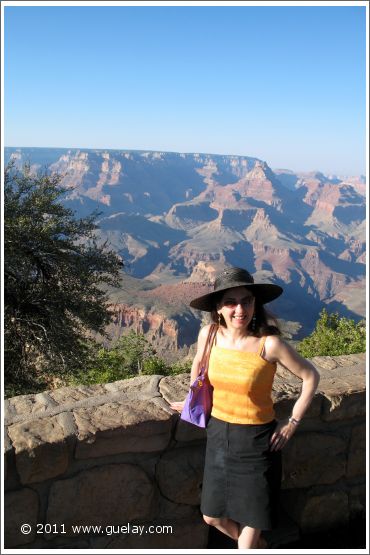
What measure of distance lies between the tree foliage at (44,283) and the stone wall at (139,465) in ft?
23.5

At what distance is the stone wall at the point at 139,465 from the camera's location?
224 centimetres

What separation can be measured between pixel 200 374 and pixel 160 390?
1.66 ft

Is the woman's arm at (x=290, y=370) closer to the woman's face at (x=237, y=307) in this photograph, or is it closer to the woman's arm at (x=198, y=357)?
the woman's face at (x=237, y=307)

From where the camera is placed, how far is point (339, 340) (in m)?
6.18

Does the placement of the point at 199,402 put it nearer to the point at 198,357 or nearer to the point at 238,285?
the point at 198,357

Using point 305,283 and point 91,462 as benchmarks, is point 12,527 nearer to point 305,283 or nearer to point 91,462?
point 91,462

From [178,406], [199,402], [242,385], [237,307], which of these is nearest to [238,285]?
[237,307]

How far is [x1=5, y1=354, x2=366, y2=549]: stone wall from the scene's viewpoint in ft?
7.36

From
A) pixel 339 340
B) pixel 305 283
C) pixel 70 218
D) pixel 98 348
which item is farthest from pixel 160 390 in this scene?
pixel 305 283

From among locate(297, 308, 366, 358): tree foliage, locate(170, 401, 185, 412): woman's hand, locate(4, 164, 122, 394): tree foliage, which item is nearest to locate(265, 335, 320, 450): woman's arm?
locate(170, 401, 185, 412): woman's hand

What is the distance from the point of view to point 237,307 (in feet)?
7.89

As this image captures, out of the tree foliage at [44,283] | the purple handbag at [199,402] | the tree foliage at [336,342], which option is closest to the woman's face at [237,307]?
the purple handbag at [199,402]

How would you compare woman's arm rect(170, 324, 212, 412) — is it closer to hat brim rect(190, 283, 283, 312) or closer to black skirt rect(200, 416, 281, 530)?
hat brim rect(190, 283, 283, 312)

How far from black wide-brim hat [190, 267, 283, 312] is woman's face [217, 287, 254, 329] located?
5 centimetres
